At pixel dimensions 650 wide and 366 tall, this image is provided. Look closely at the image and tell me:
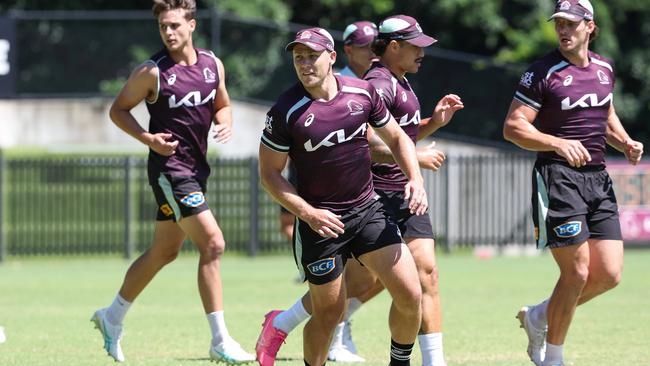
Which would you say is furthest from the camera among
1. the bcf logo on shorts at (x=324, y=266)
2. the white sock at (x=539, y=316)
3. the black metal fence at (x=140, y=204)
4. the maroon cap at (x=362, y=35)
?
the black metal fence at (x=140, y=204)

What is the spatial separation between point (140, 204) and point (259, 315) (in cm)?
1137

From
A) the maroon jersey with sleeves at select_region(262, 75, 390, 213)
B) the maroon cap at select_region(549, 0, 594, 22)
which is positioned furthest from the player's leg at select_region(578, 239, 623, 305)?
the maroon jersey with sleeves at select_region(262, 75, 390, 213)

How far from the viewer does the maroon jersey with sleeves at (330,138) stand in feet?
25.1

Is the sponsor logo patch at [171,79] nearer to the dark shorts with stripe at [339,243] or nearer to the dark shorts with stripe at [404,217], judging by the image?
the dark shorts with stripe at [404,217]

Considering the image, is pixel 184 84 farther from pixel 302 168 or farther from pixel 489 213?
pixel 489 213

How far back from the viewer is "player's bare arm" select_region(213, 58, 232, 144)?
385 inches

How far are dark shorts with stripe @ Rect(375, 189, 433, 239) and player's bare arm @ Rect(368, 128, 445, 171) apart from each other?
0.34m

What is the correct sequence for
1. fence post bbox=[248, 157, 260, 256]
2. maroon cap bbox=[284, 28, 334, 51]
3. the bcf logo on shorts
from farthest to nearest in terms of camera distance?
fence post bbox=[248, 157, 260, 256], the bcf logo on shorts, maroon cap bbox=[284, 28, 334, 51]

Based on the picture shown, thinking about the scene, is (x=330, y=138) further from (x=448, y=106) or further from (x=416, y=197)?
(x=448, y=106)

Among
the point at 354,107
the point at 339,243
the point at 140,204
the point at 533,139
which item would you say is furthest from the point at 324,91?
the point at 140,204

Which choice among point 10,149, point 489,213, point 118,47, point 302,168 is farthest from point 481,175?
point 302,168

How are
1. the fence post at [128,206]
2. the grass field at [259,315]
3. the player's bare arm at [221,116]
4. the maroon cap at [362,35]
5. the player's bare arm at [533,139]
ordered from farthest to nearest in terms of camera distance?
1. the fence post at [128,206]
2. the maroon cap at [362,35]
3. the grass field at [259,315]
4. the player's bare arm at [221,116]
5. the player's bare arm at [533,139]

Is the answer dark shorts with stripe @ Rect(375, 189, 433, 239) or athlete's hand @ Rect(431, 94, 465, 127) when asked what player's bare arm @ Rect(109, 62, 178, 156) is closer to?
dark shorts with stripe @ Rect(375, 189, 433, 239)

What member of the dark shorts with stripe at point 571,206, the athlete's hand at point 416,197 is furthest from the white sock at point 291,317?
the dark shorts with stripe at point 571,206
